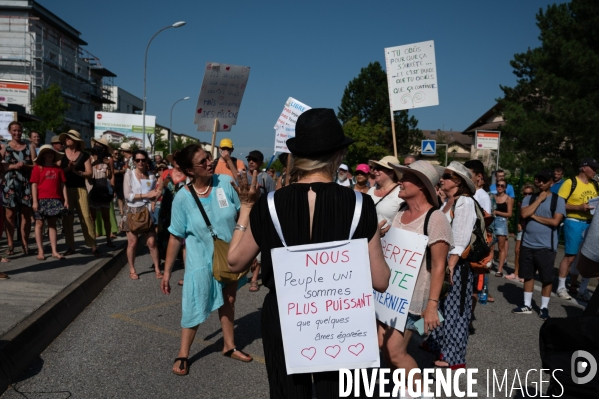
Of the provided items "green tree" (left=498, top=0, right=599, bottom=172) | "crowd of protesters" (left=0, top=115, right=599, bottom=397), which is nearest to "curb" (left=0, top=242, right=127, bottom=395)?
"crowd of protesters" (left=0, top=115, right=599, bottom=397)

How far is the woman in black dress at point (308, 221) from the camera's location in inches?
99.6

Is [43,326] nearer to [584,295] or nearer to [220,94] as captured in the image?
[220,94]

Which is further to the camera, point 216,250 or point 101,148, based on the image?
point 101,148

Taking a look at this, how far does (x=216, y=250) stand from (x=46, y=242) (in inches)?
304

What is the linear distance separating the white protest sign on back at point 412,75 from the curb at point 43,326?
4.98m

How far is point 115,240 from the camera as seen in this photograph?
1259 centimetres

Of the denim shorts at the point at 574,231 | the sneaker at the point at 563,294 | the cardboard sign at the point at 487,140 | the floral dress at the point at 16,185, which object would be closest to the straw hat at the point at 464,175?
the sneaker at the point at 563,294

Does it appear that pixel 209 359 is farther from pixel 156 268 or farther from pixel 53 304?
pixel 156 268

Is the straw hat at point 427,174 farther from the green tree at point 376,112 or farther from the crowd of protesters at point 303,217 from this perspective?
the green tree at point 376,112

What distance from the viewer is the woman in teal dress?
472 cm

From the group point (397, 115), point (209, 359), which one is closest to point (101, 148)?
point (209, 359)

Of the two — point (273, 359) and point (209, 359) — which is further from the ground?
point (273, 359)

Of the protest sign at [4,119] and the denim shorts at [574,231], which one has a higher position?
the protest sign at [4,119]

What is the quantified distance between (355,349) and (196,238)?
2.57 metres
